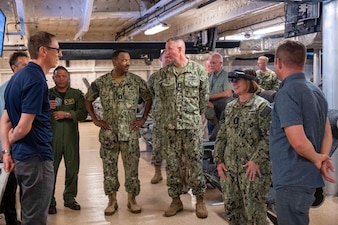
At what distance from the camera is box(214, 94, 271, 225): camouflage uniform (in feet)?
8.33

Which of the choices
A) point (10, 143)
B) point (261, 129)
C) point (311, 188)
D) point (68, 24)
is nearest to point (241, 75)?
point (261, 129)

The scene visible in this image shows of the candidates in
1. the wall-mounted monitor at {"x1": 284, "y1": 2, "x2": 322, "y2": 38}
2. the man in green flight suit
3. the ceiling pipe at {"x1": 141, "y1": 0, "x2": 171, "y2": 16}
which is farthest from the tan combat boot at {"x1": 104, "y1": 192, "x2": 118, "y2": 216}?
the ceiling pipe at {"x1": 141, "y1": 0, "x2": 171, "y2": 16}

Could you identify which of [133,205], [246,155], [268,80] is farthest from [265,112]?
[268,80]

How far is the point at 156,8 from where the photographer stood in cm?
707

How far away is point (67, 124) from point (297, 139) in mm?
2823

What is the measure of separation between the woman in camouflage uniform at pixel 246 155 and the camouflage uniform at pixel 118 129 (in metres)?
1.39

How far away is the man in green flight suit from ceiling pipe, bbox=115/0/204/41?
8.21 feet

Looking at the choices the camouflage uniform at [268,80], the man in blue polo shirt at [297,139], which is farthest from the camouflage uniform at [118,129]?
the camouflage uniform at [268,80]

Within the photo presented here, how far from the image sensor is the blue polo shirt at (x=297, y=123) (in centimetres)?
194

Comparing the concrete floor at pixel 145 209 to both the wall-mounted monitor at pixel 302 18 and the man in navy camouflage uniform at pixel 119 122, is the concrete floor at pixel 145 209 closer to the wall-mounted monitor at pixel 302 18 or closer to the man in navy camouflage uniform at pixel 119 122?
the man in navy camouflage uniform at pixel 119 122

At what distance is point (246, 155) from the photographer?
2.59 meters

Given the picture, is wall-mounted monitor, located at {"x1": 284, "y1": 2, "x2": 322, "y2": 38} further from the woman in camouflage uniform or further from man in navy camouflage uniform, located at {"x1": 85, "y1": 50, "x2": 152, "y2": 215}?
the woman in camouflage uniform

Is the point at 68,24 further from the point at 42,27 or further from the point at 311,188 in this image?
the point at 311,188

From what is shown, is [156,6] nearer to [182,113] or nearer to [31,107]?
[182,113]
